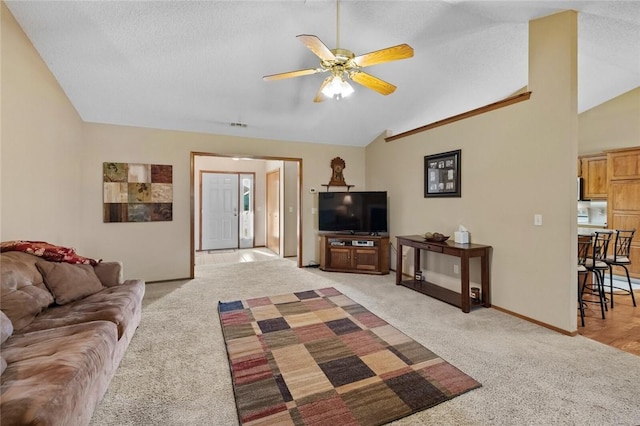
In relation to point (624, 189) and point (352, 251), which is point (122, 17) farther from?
point (624, 189)

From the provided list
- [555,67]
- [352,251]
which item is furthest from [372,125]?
[555,67]

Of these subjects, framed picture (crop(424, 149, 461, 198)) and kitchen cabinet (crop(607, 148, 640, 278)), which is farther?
kitchen cabinet (crop(607, 148, 640, 278))

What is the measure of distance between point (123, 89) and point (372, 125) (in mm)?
3708

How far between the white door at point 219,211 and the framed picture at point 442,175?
521cm

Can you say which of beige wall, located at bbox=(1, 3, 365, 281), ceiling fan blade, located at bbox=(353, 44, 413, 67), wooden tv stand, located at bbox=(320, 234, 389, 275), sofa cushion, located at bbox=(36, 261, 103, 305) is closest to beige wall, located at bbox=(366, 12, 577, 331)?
wooden tv stand, located at bbox=(320, 234, 389, 275)

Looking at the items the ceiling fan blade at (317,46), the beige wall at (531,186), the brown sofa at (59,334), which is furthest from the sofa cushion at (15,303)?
the beige wall at (531,186)

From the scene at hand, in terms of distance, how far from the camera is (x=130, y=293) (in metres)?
2.65

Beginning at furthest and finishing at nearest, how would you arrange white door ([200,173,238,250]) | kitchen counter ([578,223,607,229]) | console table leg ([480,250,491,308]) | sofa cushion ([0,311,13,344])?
white door ([200,173,238,250]) < kitchen counter ([578,223,607,229]) < console table leg ([480,250,491,308]) < sofa cushion ([0,311,13,344])

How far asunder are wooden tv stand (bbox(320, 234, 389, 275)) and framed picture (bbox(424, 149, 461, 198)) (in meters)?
1.20

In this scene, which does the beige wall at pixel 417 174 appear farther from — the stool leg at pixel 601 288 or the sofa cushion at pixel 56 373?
the sofa cushion at pixel 56 373

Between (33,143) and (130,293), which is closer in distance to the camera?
(130,293)

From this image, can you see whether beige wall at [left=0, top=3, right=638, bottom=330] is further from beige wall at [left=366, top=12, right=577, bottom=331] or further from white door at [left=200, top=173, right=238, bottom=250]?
white door at [left=200, top=173, right=238, bottom=250]

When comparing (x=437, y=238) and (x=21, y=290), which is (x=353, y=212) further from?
(x=21, y=290)

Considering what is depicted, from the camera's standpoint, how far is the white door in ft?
24.8
